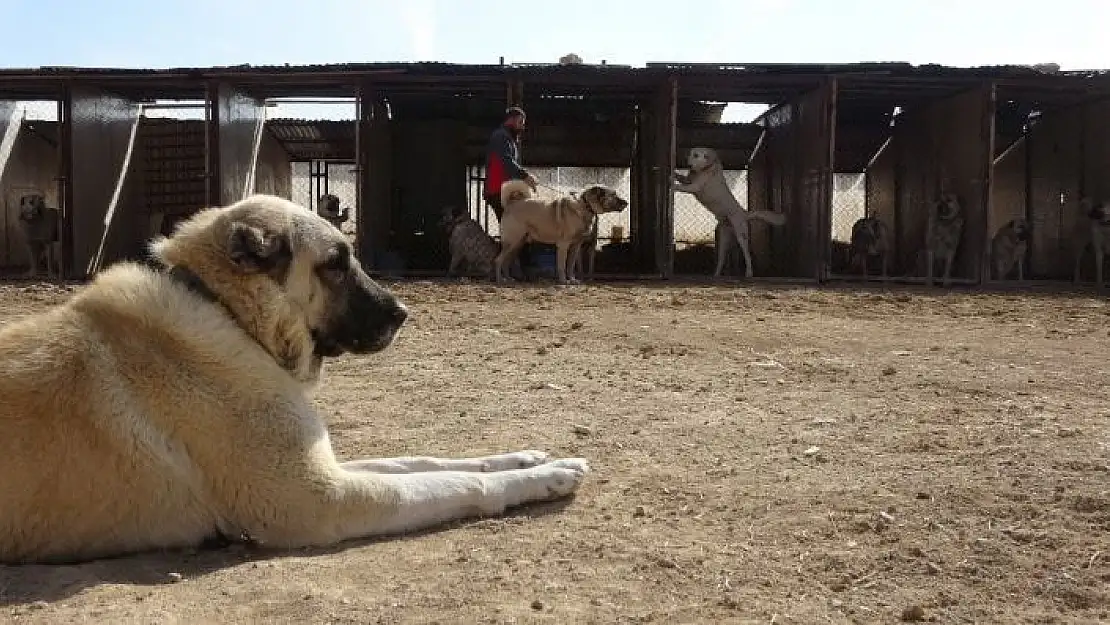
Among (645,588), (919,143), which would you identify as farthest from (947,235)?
(645,588)

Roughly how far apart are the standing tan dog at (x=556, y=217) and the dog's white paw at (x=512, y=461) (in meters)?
8.65

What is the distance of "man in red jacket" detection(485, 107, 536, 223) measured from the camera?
38.3 feet

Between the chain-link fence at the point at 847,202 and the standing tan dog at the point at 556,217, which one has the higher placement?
the chain-link fence at the point at 847,202

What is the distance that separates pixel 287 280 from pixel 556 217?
9.25 metres

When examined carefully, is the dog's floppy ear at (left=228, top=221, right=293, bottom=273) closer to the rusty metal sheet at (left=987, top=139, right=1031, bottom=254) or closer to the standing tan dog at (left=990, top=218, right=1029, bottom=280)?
the standing tan dog at (left=990, top=218, right=1029, bottom=280)

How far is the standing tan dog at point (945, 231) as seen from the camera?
13852 millimetres

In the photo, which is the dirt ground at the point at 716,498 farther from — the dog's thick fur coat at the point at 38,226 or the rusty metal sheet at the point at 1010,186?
the rusty metal sheet at the point at 1010,186

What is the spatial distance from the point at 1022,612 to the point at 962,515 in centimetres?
72

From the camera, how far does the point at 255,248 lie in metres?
2.95

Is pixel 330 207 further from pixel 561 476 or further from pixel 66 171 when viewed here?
pixel 561 476

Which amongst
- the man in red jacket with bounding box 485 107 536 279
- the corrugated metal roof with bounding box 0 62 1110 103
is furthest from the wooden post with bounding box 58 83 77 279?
the man in red jacket with bounding box 485 107 536 279

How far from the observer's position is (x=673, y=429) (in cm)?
429

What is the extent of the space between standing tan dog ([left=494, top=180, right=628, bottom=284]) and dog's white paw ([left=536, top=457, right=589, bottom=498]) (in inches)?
347

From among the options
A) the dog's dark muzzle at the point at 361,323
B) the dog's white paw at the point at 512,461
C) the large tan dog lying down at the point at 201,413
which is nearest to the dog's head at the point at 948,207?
the dog's white paw at the point at 512,461
